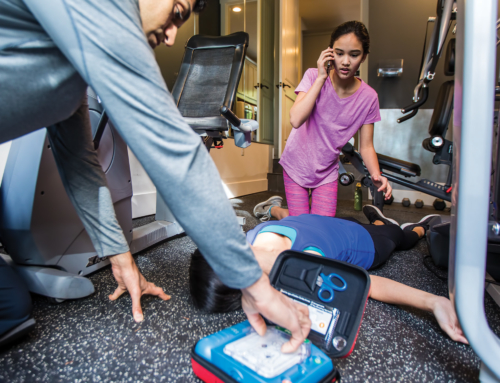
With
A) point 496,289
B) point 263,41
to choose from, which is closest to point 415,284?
point 496,289

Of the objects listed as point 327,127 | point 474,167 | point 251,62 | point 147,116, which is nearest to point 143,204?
point 327,127

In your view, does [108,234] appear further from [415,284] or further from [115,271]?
[415,284]

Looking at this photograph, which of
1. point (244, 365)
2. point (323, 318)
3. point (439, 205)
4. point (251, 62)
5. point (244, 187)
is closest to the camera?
point (244, 365)

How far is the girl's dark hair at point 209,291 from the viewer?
75 centimetres

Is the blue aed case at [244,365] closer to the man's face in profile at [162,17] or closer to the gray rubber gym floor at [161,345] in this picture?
the gray rubber gym floor at [161,345]

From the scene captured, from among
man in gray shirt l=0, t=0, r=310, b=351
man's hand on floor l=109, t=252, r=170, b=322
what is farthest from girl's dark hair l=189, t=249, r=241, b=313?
man in gray shirt l=0, t=0, r=310, b=351

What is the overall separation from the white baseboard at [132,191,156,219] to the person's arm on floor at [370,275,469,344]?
1.61 m

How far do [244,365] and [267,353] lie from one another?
4cm

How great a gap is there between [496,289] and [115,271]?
42.8 inches

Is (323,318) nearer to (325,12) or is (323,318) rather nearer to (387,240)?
(387,240)

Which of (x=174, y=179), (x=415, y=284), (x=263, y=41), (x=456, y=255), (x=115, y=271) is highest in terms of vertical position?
(x=263, y=41)

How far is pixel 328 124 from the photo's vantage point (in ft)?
4.99

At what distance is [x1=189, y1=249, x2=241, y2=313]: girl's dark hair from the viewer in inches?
29.7

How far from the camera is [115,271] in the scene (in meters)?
0.76
